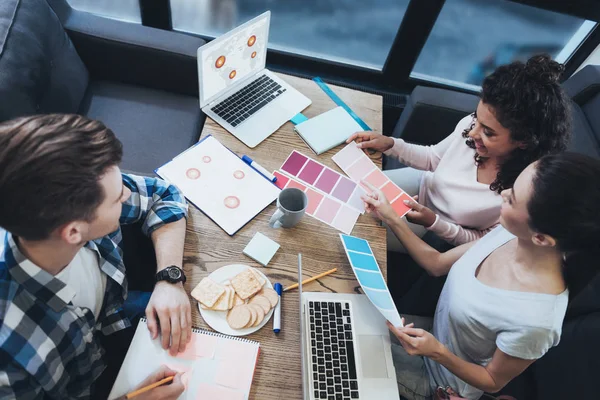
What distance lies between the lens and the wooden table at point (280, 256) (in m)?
1.08

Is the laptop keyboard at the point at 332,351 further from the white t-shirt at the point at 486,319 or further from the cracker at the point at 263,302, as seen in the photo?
the white t-shirt at the point at 486,319

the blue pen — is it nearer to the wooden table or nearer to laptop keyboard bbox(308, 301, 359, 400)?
the wooden table

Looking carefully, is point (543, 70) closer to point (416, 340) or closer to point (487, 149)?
point (487, 149)

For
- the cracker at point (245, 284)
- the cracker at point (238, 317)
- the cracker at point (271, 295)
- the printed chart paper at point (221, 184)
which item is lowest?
the cracker at point (238, 317)

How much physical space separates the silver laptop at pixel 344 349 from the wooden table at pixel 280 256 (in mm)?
36

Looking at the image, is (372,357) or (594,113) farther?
(594,113)

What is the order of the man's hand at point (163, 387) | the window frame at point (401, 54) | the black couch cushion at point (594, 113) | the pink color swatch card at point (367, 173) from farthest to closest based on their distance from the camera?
the black couch cushion at point (594, 113) < the window frame at point (401, 54) < the pink color swatch card at point (367, 173) < the man's hand at point (163, 387)

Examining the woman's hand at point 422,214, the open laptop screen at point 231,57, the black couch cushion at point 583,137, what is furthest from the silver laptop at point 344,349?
the black couch cushion at point 583,137

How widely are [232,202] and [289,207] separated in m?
0.19

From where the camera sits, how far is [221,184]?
54.1 inches

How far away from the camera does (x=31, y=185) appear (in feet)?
2.53

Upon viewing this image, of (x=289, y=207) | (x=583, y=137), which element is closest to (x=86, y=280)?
(x=289, y=207)

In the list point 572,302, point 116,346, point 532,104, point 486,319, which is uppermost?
point 532,104

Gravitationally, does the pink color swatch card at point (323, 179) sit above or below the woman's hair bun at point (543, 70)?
below
